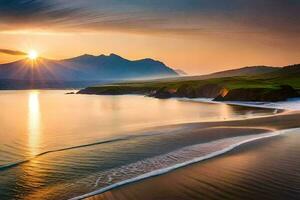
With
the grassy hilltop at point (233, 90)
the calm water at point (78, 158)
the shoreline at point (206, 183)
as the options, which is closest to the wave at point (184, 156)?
the calm water at point (78, 158)

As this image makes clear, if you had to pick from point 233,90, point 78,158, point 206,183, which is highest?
point 233,90

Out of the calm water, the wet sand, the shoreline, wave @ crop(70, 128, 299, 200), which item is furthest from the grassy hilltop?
the shoreline

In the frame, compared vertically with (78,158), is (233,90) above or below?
above

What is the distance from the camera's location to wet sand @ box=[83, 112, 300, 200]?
47.4ft

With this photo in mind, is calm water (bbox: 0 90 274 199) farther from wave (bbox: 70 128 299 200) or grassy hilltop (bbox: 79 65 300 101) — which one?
grassy hilltop (bbox: 79 65 300 101)

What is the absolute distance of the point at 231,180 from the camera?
1622cm

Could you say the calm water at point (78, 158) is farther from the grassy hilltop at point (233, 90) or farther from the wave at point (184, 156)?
the grassy hilltop at point (233, 90)

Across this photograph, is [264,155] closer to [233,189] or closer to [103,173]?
[233,189]

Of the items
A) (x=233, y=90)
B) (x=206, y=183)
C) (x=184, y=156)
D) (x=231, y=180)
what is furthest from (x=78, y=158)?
(x=233, y=90)

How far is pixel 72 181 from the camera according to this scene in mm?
16531

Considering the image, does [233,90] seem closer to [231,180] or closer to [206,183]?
[231,180]

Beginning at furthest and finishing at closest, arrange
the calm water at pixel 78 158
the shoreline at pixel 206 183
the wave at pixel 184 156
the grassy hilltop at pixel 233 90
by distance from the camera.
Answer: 1. the grassy hilltop at pixel 233 90
2. the wave at pixel 184 156
3. the calm water at pixel 78 158
4. the shoreline at pixel 206 183

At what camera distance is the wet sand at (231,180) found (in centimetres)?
1444

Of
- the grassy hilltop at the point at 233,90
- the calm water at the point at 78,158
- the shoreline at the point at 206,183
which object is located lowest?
the shoreline at the point at 206,183
